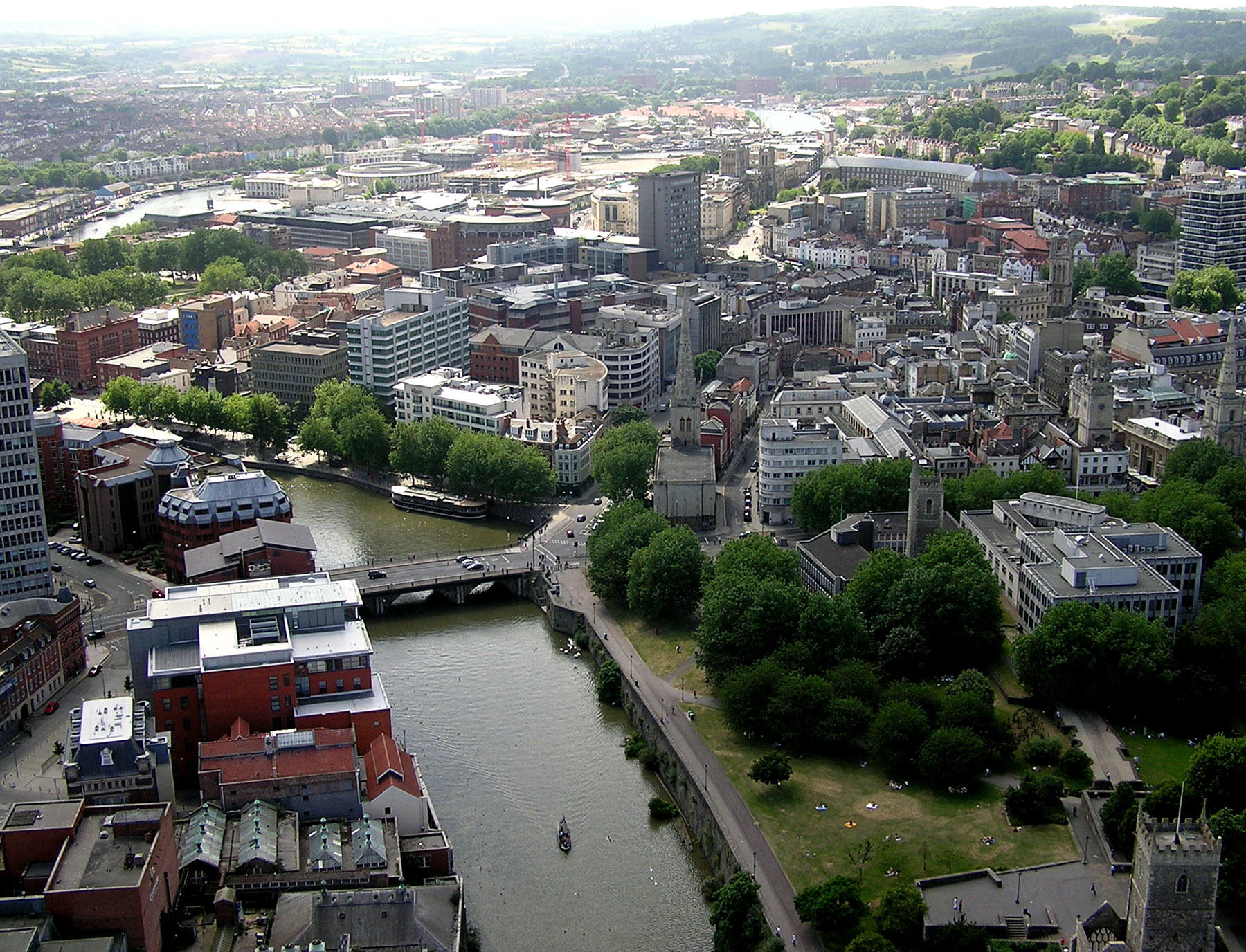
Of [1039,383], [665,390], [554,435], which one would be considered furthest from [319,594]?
[1039,383]

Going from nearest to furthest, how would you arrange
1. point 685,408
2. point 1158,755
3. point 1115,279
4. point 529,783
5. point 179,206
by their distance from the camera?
point 1158,755 < point 529,783 < point 685,408 < point 1115,279 < point 179,206

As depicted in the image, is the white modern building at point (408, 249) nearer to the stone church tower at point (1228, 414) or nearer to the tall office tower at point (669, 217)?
the tall office tower at point (669, 217)

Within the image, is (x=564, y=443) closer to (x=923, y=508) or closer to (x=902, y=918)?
(x=923, y=508)

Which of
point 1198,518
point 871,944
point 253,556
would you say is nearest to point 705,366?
point 1198,518

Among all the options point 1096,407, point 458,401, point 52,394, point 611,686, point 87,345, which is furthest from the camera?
point 87,345

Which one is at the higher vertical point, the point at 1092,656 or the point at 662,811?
the point at 1092,656

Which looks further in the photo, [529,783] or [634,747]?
[634,747]

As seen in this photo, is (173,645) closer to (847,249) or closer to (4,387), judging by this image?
(4,387)

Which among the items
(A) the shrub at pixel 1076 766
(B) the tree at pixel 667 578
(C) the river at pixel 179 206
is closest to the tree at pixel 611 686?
(B) the tree at pixel 667 578
